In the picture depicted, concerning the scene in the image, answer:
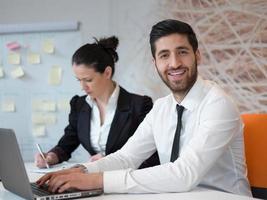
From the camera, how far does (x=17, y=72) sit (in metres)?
3.14

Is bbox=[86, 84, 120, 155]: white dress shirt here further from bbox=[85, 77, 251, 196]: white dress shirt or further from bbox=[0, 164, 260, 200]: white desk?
bbox=[0, 164, 260, 200]: white desk

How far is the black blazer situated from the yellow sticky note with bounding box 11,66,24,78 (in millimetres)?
849

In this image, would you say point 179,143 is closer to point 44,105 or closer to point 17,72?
point 44,105

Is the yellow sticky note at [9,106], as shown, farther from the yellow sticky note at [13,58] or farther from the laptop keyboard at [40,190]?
the laptop keyboard at [40,190]

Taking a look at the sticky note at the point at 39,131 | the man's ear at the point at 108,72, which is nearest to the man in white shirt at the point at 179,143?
the man's ear at the point at 108,72

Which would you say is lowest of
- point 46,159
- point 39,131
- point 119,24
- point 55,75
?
point 39,131

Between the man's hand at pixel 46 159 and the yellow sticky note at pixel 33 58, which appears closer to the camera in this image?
the man's hand at pixel 46 159

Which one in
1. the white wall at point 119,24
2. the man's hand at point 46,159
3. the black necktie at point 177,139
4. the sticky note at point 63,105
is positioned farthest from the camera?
the sticky note at point 63,105

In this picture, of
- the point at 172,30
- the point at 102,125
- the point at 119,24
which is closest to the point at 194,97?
the point at 172,30

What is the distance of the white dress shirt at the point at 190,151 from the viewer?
1287mm

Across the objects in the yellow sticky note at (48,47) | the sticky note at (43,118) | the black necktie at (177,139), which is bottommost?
the sticky note at (43,118)

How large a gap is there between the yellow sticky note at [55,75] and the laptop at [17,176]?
1806 millimetres

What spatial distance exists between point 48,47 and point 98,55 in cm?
87

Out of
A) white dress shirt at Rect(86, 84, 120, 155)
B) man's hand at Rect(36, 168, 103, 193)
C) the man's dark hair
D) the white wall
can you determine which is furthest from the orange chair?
the white wall
